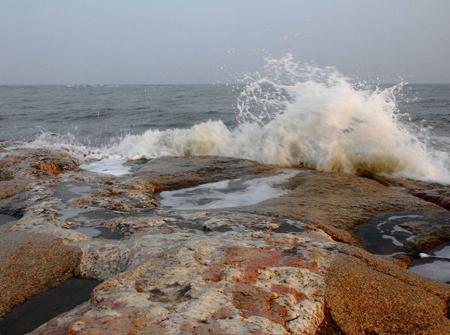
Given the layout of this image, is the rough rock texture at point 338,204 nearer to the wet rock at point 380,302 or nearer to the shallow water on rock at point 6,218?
the wet rock at point 380,302

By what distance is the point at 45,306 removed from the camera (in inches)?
85.8

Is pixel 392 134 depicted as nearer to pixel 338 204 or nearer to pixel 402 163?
pixel 402 163

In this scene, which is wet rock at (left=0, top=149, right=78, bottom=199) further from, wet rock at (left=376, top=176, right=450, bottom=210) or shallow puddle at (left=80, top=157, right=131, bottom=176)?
wet rock at (left=376, top=176, right=450, bottom=210)

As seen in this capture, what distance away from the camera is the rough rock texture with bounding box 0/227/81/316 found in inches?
90.4

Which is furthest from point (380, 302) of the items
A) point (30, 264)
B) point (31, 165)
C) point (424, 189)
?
point (31, 165)

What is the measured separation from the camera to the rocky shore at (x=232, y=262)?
1803 mm

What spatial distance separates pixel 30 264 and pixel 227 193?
2950mm

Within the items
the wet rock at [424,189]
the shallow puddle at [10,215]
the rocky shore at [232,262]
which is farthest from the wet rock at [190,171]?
the wet rock at [424,189]

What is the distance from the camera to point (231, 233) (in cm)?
296

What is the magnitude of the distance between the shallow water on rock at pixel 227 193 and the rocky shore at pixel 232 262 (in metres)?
0.37

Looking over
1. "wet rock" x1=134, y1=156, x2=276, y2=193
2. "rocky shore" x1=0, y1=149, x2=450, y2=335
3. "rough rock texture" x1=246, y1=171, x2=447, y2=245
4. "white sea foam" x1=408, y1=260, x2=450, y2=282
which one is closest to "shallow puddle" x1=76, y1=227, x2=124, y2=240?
"rocky shore" x1=0, y1=149, x2=450, y2=335

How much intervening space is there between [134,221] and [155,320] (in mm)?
1738

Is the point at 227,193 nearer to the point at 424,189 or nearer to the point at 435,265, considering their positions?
the point at 424,189

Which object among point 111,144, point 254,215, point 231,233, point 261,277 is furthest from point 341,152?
point 111,144
